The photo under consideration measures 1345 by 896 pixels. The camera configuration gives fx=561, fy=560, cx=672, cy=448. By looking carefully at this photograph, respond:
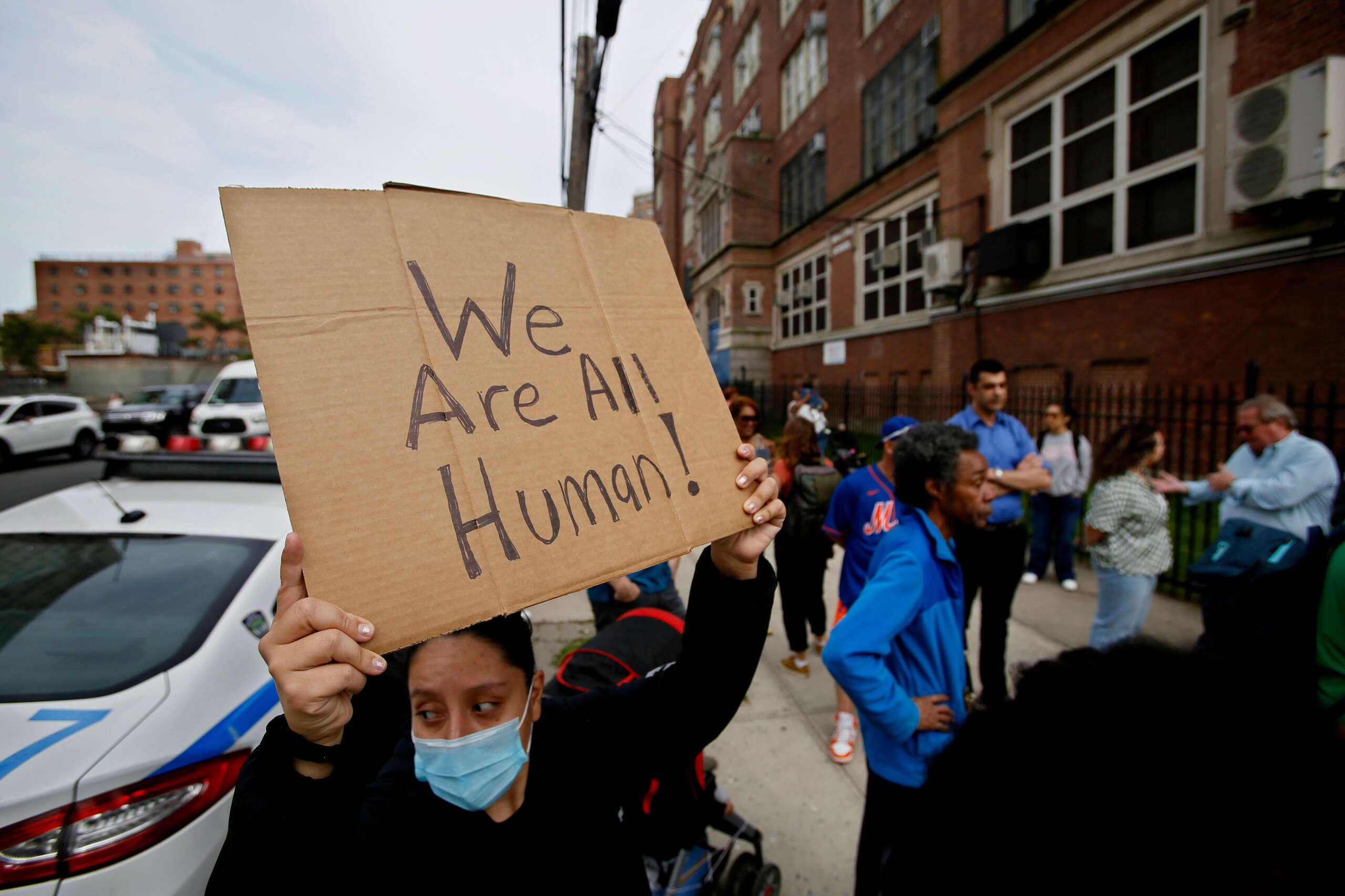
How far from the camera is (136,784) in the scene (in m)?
1.70

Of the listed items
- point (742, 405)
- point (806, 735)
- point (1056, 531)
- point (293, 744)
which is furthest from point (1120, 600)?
point (293, 744)

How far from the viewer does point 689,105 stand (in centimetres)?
3666

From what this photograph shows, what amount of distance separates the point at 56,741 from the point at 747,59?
1247 inches

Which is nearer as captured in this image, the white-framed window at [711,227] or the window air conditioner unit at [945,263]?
the window air conditioner unit at [945,263]

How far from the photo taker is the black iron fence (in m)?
5.23

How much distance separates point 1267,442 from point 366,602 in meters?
5.01

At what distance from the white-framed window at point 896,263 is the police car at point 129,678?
1444cm

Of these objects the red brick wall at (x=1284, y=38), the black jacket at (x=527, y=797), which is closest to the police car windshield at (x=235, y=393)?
the black jacket at (x=527, y=797)

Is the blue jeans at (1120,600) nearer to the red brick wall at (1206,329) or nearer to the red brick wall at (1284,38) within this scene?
the red brick wall at (1206,329)

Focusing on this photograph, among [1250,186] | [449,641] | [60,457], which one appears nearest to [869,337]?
[1250,186]

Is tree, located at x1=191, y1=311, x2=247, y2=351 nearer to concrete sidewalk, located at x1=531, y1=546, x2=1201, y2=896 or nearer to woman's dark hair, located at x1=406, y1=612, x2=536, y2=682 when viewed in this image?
concrete sidewalk, located at x1=531, y1=546, x2=1201, y2=896

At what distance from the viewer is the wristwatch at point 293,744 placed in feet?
3.06

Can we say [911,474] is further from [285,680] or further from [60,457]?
[60,457]

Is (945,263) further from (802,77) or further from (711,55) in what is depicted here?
(711,55)
